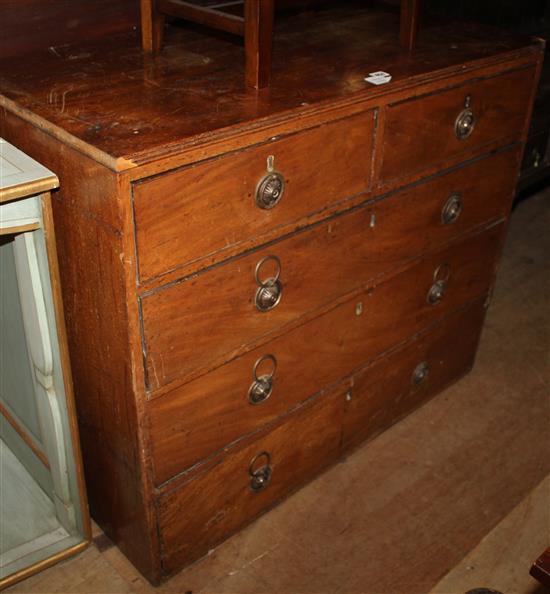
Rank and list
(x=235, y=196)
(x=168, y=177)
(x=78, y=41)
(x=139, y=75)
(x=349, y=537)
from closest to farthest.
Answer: (x=168, y=177)
(x=235, y=196)
(x=139, y=75)
(x=78, y=41)
(x=349, y=537)

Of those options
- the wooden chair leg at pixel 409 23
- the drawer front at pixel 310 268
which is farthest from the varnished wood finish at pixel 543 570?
the wooden chair leg at pixel 409 23

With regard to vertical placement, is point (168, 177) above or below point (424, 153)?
above

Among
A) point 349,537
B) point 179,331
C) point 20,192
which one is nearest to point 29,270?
point 20,192

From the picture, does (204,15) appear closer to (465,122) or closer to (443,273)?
(465,122)

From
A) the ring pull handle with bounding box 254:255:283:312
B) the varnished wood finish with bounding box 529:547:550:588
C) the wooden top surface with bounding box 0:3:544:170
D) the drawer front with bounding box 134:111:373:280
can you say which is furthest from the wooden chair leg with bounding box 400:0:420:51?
the varnished wood finish with bounding box 529:547:550:588

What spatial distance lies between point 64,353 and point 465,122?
116cm

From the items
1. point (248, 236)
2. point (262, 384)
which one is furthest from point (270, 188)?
point (262, 384)

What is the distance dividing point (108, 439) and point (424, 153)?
3.44 feet

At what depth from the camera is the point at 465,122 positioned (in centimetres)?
200

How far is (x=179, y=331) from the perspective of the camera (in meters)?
1.58

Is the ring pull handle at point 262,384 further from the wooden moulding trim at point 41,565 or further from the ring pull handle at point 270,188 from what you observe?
the wooden moulding trim at point 41,565

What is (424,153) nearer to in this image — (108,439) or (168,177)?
(168,177)

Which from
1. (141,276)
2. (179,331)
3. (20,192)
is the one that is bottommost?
(179,331)

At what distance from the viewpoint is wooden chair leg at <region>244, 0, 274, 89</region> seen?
5.26 feet
